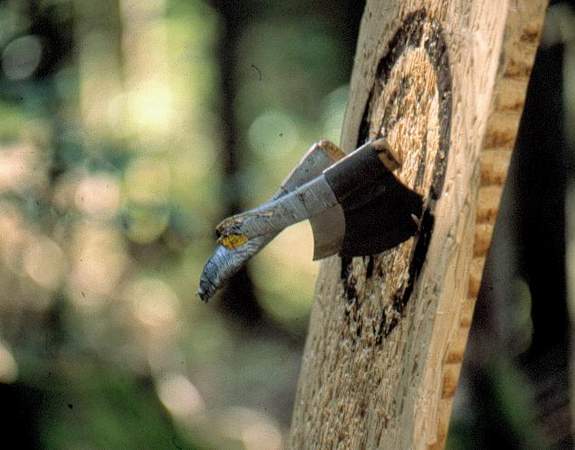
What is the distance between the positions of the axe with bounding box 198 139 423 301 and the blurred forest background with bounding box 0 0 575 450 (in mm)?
1392

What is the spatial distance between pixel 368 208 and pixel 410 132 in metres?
A: 0.09

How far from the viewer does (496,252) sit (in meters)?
3.11

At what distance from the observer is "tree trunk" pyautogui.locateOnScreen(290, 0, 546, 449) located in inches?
27.0

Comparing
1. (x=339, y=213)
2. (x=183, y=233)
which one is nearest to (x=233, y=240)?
(x=339, y=213)

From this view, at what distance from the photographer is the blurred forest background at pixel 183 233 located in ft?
7.86

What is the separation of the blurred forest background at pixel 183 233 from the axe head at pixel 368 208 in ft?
4.55

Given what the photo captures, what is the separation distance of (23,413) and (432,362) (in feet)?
6.57

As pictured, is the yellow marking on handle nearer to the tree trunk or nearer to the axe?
the axe

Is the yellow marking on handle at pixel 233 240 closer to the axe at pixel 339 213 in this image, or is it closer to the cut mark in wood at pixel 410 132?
the axe at pixel 339 213

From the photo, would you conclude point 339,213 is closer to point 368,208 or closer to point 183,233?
point 368,208

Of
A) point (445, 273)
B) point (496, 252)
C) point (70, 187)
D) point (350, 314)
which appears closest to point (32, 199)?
point (70, 187)

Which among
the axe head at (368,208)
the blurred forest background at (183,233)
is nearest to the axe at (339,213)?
the axe head at (368,208)

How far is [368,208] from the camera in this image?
32.3 inches

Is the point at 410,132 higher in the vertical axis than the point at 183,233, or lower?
lower
